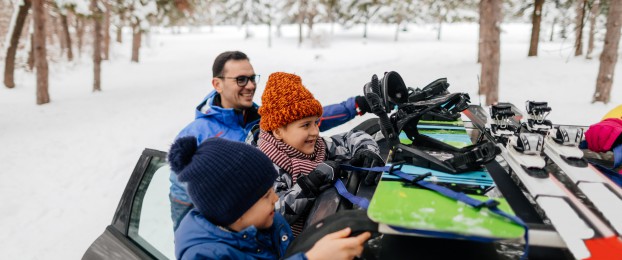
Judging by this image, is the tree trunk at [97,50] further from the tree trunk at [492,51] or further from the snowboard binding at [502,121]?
the snowboard binding at [502,121]

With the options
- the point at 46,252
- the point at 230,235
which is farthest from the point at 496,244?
the point at 46,252

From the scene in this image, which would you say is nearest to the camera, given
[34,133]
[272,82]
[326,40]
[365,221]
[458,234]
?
[458,234]

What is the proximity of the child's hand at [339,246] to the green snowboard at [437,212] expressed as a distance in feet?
0.42

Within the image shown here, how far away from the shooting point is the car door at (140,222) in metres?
2.34

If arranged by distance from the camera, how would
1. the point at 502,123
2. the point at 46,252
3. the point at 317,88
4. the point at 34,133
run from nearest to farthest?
the point at 502,123, the point at 46,252, the point at 34,133, the point at 317,88

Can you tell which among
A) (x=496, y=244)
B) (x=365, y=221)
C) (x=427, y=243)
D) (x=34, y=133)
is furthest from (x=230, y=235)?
(x=34, y=133)

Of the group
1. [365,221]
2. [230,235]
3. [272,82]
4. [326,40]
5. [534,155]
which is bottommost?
[230,235]

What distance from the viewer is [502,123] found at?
2383 mm

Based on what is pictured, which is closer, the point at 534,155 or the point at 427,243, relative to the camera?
the point at 427,243

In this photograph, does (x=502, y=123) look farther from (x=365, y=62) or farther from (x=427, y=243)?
(x=365, y=62)

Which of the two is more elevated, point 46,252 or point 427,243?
point 427,243

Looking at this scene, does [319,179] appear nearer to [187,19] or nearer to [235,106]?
[235,106]

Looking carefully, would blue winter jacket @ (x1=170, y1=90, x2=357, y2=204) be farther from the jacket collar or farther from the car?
the car

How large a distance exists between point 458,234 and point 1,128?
11.8 metres
